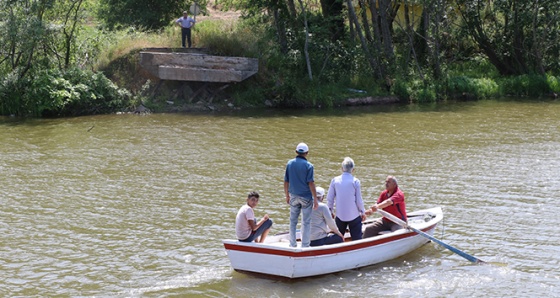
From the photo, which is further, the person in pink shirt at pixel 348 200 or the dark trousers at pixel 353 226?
the dark trousers at pixel 353 226

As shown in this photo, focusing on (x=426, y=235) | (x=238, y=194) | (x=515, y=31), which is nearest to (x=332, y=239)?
(x=426, y=235)

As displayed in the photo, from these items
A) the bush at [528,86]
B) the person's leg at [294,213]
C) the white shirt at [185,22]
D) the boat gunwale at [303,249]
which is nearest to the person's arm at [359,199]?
the boat gunwale at [303,249]

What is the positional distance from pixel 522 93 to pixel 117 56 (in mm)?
18213

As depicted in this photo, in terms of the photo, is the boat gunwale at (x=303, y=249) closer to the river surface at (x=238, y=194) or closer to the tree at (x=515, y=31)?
the river surface at (x=238, y=194)

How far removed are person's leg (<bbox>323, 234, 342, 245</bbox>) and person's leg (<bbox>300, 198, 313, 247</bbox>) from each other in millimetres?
344

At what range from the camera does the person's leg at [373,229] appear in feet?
41.1

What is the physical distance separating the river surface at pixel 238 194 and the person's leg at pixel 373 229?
56cm

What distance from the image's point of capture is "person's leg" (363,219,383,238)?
1254 centimetres

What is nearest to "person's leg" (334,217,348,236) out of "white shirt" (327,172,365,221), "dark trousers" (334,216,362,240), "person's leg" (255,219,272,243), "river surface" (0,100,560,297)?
"dark trousers" (334,216,362,240)

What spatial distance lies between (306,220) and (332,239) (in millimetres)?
661

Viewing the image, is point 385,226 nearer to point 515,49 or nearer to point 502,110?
point 502,110

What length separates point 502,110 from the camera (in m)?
28.5

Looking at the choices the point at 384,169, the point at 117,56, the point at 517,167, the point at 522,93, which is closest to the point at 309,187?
the point at 384,169

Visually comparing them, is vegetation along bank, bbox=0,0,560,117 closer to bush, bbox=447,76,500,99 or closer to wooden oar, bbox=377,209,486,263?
bush, bbox=447,76,500,99
